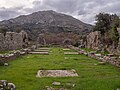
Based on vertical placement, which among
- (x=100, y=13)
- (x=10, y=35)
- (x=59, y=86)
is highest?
(x=100, y=13)

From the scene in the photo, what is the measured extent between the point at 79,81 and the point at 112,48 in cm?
2281

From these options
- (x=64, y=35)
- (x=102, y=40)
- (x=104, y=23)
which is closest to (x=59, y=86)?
(x=102, y=40)

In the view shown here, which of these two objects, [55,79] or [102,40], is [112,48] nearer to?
[102,40]

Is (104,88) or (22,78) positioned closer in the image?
(104,88)

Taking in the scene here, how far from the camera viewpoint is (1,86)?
11.9 m

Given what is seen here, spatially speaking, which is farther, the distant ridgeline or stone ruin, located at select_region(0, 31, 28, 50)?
stone ruin, located at select_region(0, 31, 28, 50)

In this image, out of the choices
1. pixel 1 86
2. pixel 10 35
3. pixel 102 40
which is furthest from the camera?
pixel 102 40

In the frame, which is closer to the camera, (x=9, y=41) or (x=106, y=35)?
(x=9, y=41)

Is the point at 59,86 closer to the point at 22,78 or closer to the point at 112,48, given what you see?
the point at 22,78

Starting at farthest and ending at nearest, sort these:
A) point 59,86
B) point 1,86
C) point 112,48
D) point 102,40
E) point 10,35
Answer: point 102,40, point 10,35, point 112,48, point 59,86, point 1,86

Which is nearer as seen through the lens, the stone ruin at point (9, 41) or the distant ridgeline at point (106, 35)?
the distant ridgeline at point (106, 35)

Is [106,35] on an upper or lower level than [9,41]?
upper

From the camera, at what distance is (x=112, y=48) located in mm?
36688

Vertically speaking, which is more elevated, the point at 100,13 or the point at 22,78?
the point at 100,13
